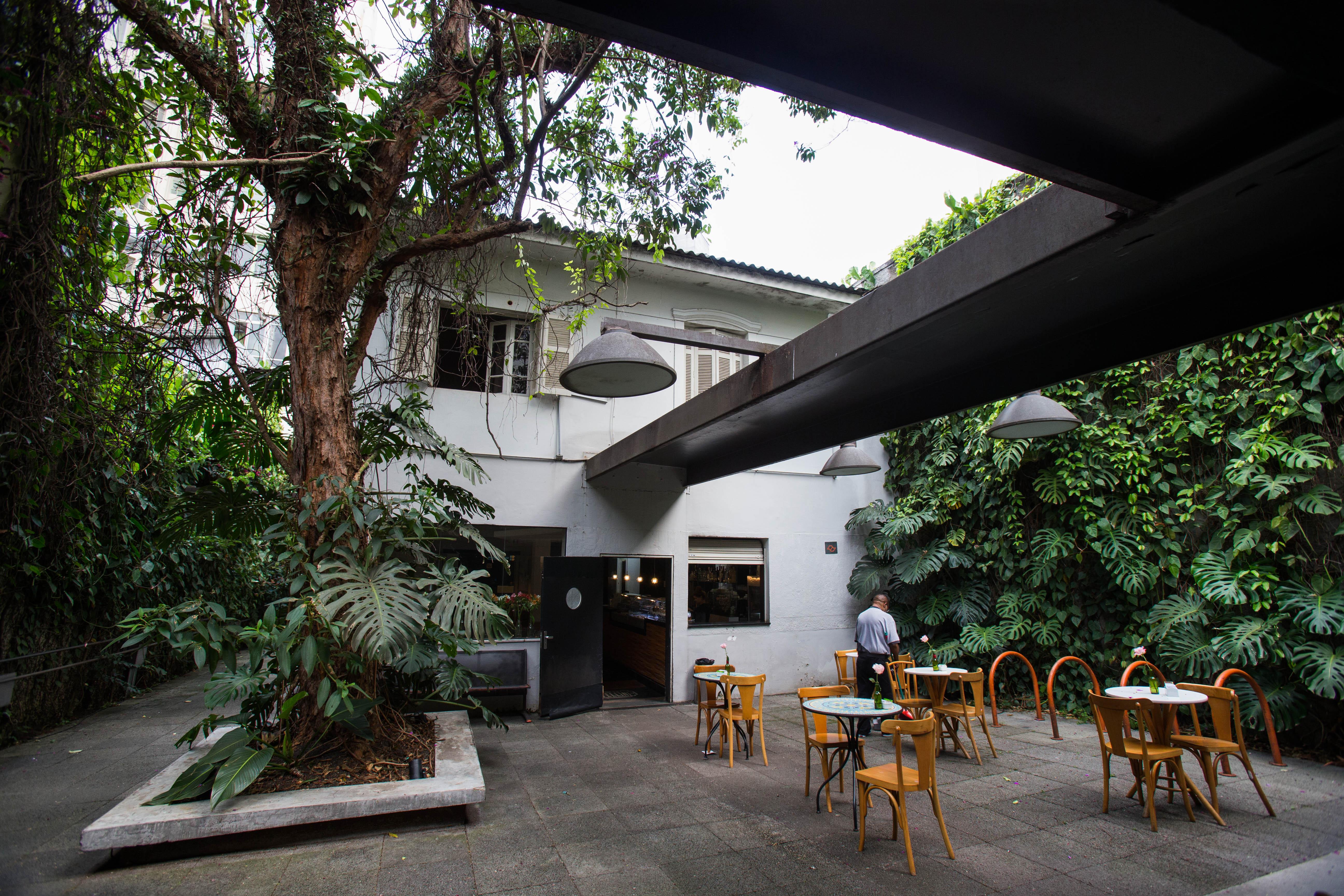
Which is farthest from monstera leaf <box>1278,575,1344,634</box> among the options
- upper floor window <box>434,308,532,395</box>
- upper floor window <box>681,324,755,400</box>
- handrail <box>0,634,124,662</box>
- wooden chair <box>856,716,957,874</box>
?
handrail <box>0,634,124,662</box>

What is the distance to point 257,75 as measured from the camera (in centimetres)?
501

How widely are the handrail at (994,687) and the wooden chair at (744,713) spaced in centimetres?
265

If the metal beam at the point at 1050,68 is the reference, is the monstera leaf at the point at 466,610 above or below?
below

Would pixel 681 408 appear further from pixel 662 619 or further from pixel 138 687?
pixel 138 687

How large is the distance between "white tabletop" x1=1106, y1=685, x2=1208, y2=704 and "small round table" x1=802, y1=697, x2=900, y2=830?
1.73 metres

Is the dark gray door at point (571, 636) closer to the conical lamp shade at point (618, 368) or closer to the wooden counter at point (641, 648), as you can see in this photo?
the wooden counter at point (641, 648)

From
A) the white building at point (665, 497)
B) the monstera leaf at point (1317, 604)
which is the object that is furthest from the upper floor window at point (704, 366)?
the monstera leaf at point (1317, 604)

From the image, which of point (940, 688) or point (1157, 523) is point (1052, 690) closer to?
point (940, 688)

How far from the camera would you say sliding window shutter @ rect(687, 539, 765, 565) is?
9453 mm

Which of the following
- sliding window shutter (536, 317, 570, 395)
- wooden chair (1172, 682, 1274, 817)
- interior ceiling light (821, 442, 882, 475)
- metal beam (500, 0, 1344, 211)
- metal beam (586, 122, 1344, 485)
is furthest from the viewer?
sliding window shutter (536, 317, 570, 395)

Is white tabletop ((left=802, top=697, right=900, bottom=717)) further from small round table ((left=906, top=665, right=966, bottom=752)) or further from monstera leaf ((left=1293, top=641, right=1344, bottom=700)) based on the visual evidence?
monstera leaf ((left=1293, top=641, right=1344, bottom=700))

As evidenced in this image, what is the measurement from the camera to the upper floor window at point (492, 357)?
8148 mm

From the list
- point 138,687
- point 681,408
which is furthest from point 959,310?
point 138,687

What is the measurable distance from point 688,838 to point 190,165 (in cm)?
517
